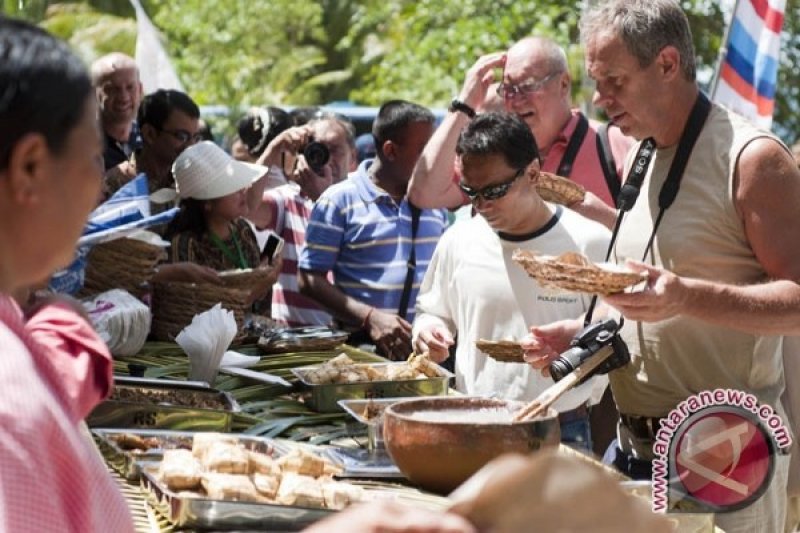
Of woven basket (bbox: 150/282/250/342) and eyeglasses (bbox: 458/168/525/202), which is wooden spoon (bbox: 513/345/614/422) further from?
woven basket (bbox: 150/282/250/342)

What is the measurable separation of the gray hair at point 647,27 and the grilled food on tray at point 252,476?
136cm

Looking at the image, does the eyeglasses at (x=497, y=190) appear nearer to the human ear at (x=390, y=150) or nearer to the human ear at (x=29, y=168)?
the human ear at (x=390, y=150)

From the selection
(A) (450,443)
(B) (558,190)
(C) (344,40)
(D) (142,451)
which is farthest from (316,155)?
(C) (344,40)

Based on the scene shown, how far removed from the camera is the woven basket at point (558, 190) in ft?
13.6

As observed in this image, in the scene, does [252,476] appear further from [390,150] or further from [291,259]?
[291,259]

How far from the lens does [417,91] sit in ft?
62.6

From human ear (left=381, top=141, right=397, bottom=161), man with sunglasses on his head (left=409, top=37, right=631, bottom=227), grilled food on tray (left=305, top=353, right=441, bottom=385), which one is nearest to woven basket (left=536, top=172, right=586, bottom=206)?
man with sunglasses on his head (left=409, top=37, right=631, bottom=227)

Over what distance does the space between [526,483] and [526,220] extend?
2903 millimetres

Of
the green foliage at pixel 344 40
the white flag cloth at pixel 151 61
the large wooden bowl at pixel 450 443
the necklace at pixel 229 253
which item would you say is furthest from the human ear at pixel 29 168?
the green foliage at pixel 344 40

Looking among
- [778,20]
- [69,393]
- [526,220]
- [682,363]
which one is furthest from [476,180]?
[778,20]

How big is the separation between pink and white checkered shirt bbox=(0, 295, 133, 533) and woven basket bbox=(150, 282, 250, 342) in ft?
10.3

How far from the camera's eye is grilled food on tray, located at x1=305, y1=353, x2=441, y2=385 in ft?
12.0

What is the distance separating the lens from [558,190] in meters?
4.20

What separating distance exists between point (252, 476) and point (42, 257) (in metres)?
1.16
